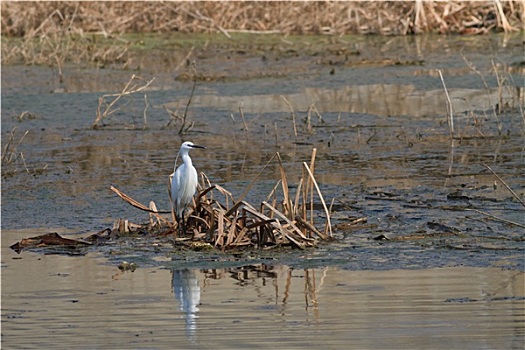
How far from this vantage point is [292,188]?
29.7ft

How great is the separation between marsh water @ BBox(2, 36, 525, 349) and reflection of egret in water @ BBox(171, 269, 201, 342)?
0.02 metres

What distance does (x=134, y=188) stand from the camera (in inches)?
371

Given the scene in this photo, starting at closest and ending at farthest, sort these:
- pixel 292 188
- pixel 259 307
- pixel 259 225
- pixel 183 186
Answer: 1. pixel 259 307
2. pixel 259 225
3. pixel 183 186
4. pixel 292 188

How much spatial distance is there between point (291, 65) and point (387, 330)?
12.8m

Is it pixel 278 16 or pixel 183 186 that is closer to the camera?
pixel 183 186

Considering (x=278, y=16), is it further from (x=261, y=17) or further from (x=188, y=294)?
(x=188, y=294)

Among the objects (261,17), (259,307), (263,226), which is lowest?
(259,307)

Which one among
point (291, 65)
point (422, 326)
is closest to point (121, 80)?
point (291, 65)

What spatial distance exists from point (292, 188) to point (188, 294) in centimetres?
316

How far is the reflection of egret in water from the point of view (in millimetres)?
5293

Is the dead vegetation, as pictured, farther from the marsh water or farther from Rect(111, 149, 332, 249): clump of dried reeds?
Rect(111, 149, 332, 249): clump of dried reeds

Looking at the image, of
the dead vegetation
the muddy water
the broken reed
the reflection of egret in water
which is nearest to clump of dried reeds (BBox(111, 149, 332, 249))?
the broken reed

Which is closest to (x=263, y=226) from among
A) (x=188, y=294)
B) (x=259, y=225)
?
(x=259, y=225)

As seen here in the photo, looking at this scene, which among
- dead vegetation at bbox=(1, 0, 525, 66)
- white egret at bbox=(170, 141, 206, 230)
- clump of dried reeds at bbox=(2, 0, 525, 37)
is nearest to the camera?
white egret at bbox=(170, 141, 206, 230)
